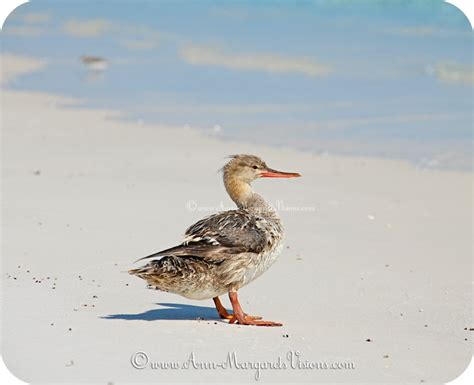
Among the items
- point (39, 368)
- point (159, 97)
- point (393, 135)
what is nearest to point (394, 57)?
point (159, 97)

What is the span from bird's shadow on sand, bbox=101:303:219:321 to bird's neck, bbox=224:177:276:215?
2.98ft

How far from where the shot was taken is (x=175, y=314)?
668cm

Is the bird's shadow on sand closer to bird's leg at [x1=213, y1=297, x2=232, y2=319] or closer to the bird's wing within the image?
bird's leg at [x1=213, y1=297, x2=232, y2=319]

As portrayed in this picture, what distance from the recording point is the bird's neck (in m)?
7.01

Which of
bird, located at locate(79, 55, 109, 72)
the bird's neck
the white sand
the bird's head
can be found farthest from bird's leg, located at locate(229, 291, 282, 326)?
bird, located at locate(79, 55, 109, 72)

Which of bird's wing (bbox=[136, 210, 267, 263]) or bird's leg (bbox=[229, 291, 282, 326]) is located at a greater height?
bird's wing (bbox=[136, 210, 267, 263])

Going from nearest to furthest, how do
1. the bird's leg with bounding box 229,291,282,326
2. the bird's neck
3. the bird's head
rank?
the bird's leg with bounding box 229,291,282,326
the bird's neck
the bird's head

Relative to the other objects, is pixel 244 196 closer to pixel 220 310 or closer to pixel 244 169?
pixel 244 169

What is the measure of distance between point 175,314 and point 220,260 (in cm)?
71

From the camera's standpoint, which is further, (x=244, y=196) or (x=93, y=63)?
(x=93, y=63)

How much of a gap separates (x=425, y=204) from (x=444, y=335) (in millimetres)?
4294

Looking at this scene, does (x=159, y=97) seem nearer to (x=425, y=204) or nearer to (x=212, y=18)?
(x=425, y=204)

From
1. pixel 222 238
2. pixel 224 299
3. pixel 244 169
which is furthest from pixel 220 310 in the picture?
pixel 244 169

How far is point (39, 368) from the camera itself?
534 centimetres
